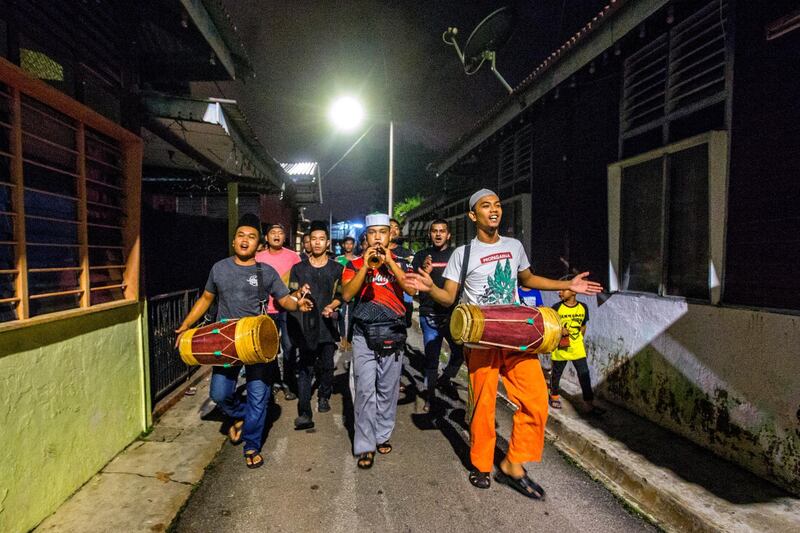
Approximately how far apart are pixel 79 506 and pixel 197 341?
50.0 inches

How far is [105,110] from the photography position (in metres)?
3.59

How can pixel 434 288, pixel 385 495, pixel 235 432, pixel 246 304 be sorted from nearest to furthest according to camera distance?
pixel 385 495, pixel 434 288, pixel 246 304, pixel 235 432

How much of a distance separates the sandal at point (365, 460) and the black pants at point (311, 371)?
1.02 metres

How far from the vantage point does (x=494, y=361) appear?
9.93 feet

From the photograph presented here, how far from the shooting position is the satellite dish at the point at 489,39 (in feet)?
23.8

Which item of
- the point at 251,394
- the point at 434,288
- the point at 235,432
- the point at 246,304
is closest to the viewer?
the point at 434,288

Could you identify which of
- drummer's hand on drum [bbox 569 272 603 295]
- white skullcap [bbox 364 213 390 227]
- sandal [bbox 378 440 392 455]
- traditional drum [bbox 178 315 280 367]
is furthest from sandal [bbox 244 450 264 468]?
drummer's hand on drum [bbox 569 272 603 295]

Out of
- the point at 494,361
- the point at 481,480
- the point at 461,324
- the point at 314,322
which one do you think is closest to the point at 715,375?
the point at 494,361

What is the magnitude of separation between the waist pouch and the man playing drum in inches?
26.5

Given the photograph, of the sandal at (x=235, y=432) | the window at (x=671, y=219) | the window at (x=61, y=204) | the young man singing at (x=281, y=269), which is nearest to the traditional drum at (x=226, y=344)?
the window at (x=61, y=204)

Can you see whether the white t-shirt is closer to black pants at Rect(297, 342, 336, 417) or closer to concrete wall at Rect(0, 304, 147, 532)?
black pants at Rect(297, 342, 336, 417)

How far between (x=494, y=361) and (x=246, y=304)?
2.12m

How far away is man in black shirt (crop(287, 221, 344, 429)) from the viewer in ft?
13.8

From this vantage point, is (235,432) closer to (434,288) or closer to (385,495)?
(385,495)
